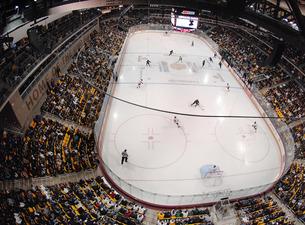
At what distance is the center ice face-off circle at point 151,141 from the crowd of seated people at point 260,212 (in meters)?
4.28

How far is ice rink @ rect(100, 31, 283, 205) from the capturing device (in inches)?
535

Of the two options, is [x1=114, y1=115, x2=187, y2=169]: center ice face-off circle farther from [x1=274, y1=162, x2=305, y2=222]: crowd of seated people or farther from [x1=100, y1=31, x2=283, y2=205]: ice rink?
[x1=274, y1=162, x2=305, y2=222]: crowd of seated people

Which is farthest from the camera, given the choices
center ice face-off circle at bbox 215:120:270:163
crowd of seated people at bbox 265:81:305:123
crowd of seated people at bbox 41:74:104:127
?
crowd of seated people at bbox 265:81:305:123

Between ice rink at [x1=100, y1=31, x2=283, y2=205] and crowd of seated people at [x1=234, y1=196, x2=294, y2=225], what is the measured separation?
0.49m

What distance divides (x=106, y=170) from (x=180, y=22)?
44.3 feet

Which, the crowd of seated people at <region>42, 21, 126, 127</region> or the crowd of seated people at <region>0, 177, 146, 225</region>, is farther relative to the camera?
the crowd of seated people at <region>42, 21, 126, 127</region>

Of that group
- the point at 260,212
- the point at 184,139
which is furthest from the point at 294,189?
the point at 184,139

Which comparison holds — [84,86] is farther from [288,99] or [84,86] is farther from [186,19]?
[288,99]

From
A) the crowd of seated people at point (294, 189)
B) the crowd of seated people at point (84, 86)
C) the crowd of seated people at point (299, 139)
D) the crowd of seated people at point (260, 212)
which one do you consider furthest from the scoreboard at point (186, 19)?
the crowd of seated people at point (260, 212)

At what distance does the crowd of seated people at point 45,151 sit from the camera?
1130 centimetres

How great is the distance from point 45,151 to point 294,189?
40.4 ft

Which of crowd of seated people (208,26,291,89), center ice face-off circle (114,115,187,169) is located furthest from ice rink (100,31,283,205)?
crowd of seated people (208,26,291,89)

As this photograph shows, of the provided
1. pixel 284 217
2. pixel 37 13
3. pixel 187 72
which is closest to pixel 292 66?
pixel 187 72

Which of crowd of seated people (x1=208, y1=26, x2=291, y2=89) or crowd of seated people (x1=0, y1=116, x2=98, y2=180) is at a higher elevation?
crowd of seated people (x1=208, y1=26, x2=291, y2=89)
